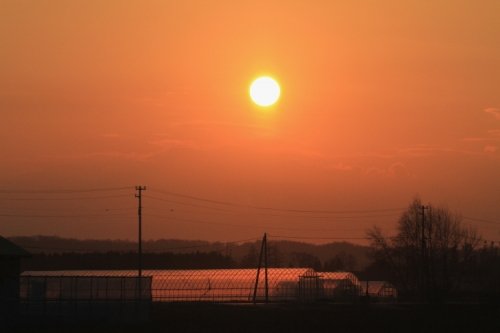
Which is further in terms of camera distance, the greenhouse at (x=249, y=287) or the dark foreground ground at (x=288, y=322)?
the greenhouse at (x=249, y=287)

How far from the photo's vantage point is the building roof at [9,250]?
42.3m

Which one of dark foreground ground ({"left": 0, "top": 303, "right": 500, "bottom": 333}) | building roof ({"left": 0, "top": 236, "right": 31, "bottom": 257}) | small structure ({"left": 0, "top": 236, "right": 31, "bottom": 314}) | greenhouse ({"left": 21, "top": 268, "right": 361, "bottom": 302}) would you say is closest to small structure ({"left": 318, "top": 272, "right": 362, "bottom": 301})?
greenhouse ({"left": 21, "top": 268, "right": 361, "bottom": 302})

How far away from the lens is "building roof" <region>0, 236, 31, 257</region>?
1666 inches

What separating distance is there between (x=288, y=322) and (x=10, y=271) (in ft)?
51.9

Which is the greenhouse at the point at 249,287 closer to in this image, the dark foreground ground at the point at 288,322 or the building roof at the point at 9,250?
the building roof at the point at 9,250

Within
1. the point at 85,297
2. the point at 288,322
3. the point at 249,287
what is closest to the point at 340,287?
the point at 249,287

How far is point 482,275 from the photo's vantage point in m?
84.4

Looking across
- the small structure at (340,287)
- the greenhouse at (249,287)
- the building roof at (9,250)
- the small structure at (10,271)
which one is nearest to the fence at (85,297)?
the small structure at (10,271)

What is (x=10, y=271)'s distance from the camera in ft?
141

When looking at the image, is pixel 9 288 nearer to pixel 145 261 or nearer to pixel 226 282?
pixel 226 282

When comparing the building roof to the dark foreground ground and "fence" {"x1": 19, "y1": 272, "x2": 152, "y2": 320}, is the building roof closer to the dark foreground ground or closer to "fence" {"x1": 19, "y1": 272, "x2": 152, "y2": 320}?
"fence" {"x1": 19, "y1": 272, "x2": 152, "y2": 320}

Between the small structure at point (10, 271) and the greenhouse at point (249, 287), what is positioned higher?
the small structure at point (10, 271)

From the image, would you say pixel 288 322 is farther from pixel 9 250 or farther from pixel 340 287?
pixel 340 287

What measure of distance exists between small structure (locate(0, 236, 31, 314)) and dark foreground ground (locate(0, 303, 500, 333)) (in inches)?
62.4
